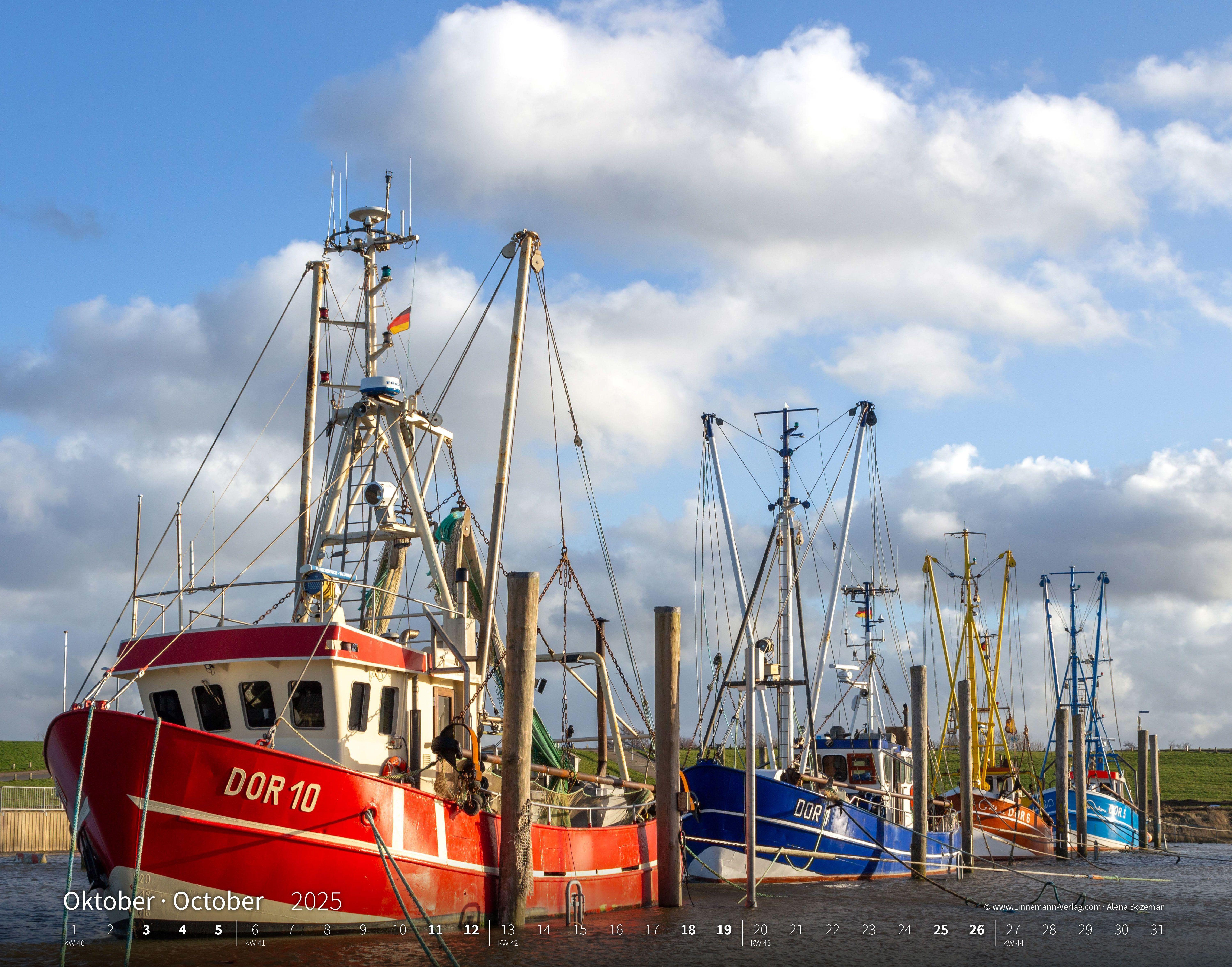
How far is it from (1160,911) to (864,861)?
655 cm

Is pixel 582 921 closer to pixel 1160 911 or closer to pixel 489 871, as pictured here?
pixel 489 871

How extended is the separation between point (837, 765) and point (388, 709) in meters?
16.8

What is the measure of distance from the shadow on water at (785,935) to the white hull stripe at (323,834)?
898 millimetres

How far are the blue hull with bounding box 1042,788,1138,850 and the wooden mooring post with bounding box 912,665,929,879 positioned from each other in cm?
1632

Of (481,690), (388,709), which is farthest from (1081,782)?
(388,709)

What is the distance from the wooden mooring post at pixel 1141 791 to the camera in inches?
1868

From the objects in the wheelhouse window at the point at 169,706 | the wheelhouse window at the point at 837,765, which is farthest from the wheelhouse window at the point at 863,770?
the wheelhouse window at the point at 169,706

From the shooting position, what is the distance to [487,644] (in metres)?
18.1

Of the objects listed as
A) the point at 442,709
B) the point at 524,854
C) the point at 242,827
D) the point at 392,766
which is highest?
the point at 442,709

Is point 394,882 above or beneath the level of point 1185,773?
above

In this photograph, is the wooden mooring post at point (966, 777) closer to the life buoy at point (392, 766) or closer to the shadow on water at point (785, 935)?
the shadow on water at point (785, 935)

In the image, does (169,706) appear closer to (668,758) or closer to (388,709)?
(388,709)

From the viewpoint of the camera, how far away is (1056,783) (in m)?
40.8

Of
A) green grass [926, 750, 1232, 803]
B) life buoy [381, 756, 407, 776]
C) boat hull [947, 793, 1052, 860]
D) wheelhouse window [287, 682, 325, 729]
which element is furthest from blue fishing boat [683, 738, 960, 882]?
green grass [926, 750, 1232, 803]
